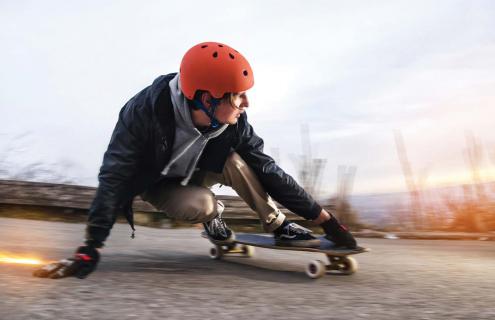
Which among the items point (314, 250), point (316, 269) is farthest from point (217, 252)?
point (316, 269)

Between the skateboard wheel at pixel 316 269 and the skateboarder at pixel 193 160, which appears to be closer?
the skateboarder at pixel 193 160

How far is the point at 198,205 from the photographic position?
3.25 meters

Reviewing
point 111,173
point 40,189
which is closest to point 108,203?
point 111,173

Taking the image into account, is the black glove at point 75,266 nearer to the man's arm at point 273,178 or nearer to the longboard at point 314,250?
the man's arm at point 273,178

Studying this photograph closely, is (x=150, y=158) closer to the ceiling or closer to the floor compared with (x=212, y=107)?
closer to the floor

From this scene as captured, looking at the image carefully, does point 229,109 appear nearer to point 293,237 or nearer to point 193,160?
point 193,160

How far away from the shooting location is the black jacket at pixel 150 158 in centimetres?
270

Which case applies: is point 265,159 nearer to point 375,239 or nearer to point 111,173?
point 111,173

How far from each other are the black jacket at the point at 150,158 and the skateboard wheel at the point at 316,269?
28 centimetres

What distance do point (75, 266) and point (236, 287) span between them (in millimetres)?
776

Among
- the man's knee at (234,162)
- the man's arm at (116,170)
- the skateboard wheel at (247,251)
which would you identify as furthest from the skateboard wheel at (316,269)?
the man's arm at (116,170)

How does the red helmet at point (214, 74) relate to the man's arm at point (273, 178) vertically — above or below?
above

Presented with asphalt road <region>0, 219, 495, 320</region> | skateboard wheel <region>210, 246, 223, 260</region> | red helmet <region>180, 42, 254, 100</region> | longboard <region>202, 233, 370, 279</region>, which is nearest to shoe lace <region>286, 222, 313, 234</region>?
longboard <region>202, 233, 370, 279</region>

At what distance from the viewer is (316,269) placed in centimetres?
307
